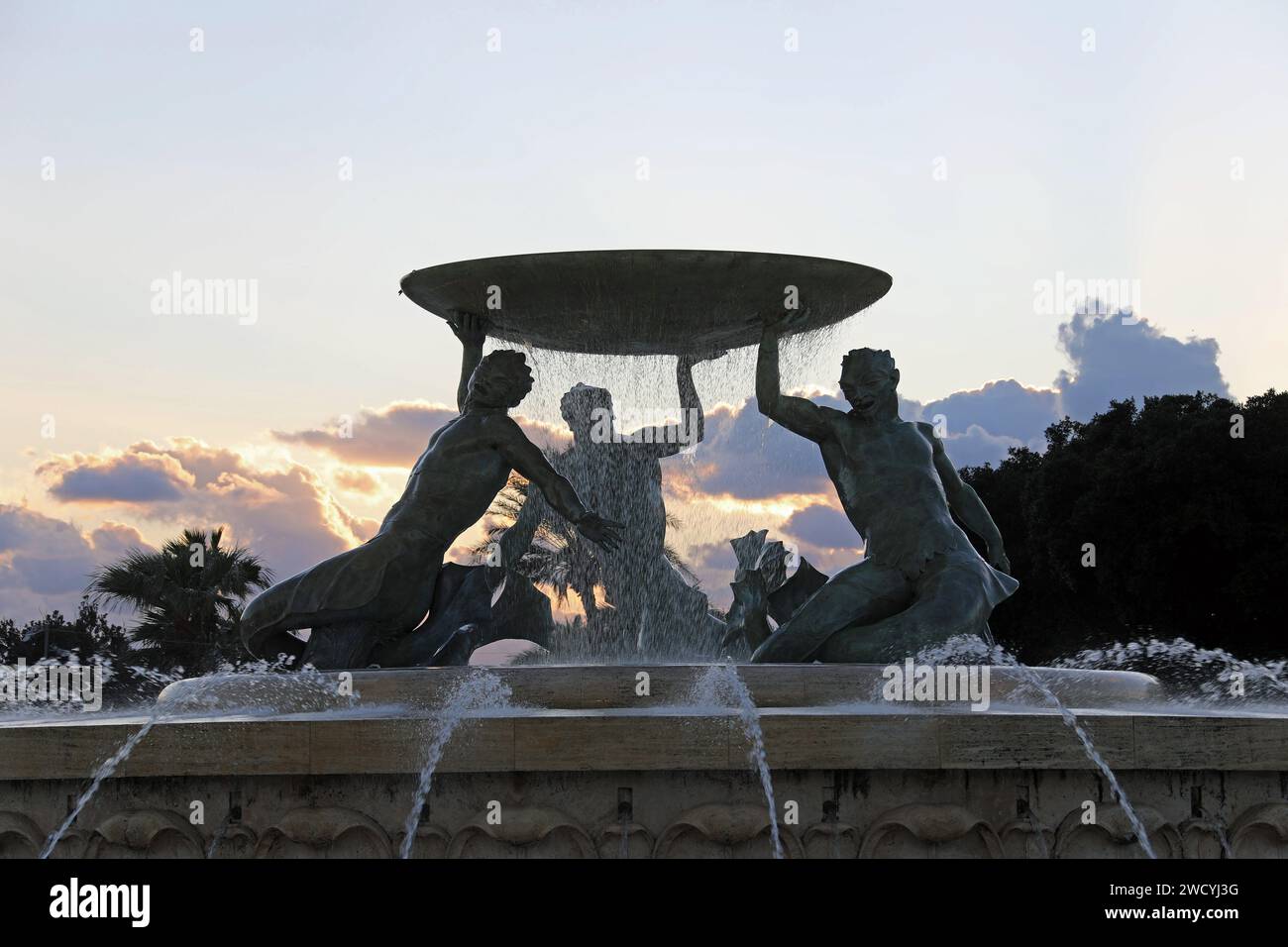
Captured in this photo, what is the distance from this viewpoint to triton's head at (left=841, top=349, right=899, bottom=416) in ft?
34.4

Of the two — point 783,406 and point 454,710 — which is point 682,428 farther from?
point 454,710

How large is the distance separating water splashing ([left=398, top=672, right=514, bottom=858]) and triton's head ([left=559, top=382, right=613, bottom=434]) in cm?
481

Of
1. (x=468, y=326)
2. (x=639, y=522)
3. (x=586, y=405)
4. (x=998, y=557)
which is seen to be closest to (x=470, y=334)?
(x=468, y=326)

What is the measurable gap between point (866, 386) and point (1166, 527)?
22.7m

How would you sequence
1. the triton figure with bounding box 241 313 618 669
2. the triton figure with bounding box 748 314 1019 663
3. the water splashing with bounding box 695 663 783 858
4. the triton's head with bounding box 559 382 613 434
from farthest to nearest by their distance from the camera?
the triton's head with bounding box 559 382 613 434, the triton figure with bounding box 241 313 618 669, the triton figure with bounding box 748 314 1019 663, the water splashing with bounding box 695 663 783 858

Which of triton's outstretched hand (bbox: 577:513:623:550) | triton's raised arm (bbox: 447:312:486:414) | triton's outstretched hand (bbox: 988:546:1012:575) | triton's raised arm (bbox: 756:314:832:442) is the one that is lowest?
triton's outstretched hand (bbox: 988:546:1012:575)

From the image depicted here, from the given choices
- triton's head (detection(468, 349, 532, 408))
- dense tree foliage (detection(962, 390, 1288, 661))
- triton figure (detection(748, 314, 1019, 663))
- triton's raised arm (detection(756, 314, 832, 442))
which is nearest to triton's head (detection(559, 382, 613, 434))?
triton's raised arm (detection(756, 314, 832, 442))

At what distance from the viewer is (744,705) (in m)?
7.36

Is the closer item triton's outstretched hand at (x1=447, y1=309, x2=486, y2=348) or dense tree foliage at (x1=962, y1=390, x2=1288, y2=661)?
triton's outstretched hand at (x1=447, y1=309, x2=486, y2=348)

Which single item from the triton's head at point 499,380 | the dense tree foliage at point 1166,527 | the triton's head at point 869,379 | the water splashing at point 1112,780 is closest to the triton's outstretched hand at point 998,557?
the triton's head at point 869,379

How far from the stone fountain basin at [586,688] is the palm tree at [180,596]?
23767mm

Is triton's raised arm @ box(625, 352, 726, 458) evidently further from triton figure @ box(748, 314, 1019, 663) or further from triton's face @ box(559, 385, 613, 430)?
triton figure @ box(748, 314, 1019, 663)
